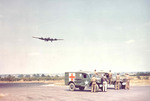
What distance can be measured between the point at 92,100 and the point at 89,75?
7692 millimetres

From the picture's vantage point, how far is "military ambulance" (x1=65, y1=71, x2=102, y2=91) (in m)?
22.3

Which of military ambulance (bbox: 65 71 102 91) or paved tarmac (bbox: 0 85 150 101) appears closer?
paved tarmac (bbox: 0 85 150 101)

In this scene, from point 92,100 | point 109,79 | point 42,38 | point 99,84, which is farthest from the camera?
point 42,38

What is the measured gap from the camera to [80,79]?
22.7 m

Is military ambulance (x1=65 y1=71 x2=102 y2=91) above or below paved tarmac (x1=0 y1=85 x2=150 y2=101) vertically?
above

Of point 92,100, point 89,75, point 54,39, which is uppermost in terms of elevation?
point 54,39

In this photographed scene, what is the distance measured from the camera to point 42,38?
1642 inches

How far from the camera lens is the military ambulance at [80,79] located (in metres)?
22.3

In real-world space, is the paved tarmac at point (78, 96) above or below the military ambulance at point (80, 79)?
below

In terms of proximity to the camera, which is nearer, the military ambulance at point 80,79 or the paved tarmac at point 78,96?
the paved tarmac at point 78,96

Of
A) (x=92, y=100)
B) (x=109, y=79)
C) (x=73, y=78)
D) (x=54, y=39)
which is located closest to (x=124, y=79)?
(x=109, y=79)

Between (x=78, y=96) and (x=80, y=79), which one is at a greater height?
(x=80, y=79)

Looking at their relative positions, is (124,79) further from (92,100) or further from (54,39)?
(54,39)

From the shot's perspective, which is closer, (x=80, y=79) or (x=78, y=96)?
(x=78, y=96)
